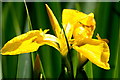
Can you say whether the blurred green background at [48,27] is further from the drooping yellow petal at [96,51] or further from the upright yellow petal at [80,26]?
the drooping yellow petal at [96,51]

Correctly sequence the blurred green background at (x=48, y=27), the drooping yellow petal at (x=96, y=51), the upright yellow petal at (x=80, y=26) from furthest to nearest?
the blurred green background at (x=48, y=27), the upright yellow petal at (x=80, y=26), the drooping yellow petal at (x=96, y=51)

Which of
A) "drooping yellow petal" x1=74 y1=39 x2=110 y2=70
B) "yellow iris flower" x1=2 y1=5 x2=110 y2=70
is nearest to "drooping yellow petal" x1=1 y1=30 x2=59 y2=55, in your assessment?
"yellow iris flower" x1=2 y1=5 x2=110 y2=70

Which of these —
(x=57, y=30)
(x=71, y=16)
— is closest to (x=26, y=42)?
(x=57, y=30)

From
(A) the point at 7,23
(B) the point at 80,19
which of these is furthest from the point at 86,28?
(A) the point at 7,23

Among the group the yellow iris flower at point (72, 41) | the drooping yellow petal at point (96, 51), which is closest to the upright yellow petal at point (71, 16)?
the yellow iris flower at point (72, 41)

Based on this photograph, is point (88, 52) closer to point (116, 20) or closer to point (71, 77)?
point (71, 77)

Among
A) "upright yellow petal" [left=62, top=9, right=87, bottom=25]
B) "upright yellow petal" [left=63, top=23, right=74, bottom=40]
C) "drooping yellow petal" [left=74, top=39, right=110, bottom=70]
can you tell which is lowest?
"drooping yellow petal" [left=74, top=39, right=110, bottom=70]

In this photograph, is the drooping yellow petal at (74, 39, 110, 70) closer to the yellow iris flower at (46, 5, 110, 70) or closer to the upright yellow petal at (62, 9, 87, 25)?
the yellow iris flower at (46, 5, 110, 70)
